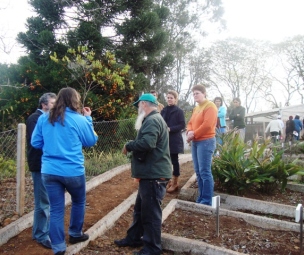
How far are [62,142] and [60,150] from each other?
0.27 feet

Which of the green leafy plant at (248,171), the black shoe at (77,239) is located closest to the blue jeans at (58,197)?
the black shoe at (77,239)

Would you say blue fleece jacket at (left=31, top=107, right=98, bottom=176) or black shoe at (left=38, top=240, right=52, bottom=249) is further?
black shoe at (left=38, top=240, right=52, bottom=249)

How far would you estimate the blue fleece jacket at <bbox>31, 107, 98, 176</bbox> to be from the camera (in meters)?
3.10

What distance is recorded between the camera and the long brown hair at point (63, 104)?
3.10 meters

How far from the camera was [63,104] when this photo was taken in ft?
10.4

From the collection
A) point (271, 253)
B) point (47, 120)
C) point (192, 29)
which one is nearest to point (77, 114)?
point (47, 120)

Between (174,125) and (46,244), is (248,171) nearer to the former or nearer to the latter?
(174,125)

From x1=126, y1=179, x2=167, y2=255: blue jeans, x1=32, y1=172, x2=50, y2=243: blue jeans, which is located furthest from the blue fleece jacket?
x1=126, y1=179, x2=167, y2=255: blue jeans

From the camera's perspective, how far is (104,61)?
10.1m

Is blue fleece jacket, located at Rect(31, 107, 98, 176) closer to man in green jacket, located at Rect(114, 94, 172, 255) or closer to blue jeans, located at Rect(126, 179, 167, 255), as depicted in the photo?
man in green jacket, located at Rect(114, 94, 172, 255)

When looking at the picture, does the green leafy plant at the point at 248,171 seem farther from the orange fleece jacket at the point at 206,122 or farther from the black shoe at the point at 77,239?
the black shoe at the point at 77,239

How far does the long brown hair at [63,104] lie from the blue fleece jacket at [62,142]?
45 mm

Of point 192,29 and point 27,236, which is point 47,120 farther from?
point 192,29

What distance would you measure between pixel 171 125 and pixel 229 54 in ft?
96.0
